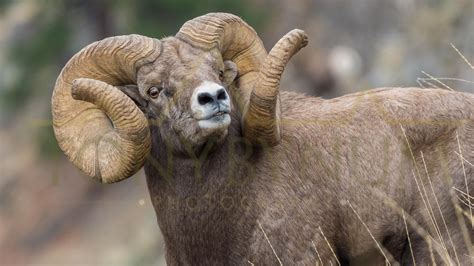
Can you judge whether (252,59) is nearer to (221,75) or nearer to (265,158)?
(221,75)

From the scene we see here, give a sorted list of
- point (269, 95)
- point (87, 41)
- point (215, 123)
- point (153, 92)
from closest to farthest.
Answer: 1. point (215, 123)
2. point (269, 95)
3. point (153, 92)
4. point (87, 41)

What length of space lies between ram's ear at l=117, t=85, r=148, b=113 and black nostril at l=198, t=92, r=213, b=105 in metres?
0.91

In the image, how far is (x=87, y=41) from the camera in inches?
1681

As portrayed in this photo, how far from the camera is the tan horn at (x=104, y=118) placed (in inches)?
424

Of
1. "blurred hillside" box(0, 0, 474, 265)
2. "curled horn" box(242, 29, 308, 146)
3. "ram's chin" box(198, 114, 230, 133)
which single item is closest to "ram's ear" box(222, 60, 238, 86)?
"curled horn" box(242, 29, 308, 146)

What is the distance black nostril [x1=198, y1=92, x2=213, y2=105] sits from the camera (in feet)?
34.1

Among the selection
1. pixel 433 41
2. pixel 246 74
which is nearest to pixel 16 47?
pixel 433 41

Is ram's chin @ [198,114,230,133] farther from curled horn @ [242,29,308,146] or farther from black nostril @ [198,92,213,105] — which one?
curled horn @ [242,29,308,146]

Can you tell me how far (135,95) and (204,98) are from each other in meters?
1.13

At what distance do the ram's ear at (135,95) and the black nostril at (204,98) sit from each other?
910mm

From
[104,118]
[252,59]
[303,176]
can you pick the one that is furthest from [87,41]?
[303,176]

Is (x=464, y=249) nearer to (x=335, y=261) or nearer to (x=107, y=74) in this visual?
(x=335, y=261)

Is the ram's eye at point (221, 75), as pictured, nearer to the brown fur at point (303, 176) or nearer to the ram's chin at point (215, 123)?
the brown fur at point (303, 176)

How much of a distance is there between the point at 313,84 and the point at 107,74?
2755 centimetres
